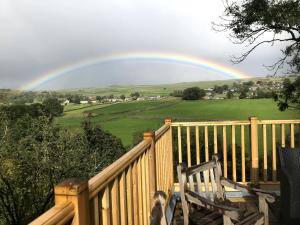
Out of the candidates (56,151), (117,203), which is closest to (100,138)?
(56,151)

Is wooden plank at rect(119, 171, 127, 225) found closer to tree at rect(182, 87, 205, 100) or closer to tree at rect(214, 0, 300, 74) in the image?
tree at rect(214, 0, 300, 74)

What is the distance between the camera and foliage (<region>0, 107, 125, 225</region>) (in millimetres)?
16750

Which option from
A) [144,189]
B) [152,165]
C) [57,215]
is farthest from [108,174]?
[152,165]

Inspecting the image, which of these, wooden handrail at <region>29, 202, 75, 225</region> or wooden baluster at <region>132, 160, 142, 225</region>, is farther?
wooden baluster at <region>132, 160, 142, 225</region>

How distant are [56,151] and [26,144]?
5.85 feet

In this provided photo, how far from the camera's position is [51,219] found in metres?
0.98

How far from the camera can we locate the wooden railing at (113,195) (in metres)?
1.15

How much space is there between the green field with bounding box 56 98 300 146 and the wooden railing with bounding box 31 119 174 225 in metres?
23.3

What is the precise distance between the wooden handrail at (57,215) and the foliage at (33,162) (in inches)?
588

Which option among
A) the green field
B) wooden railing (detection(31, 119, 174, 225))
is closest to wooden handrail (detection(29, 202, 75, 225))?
wooden railing (detection(31, 119, 174, 225))

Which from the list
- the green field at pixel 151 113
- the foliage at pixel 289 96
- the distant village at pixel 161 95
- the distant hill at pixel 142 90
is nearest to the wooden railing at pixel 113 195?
the foliage at pixel 289 96

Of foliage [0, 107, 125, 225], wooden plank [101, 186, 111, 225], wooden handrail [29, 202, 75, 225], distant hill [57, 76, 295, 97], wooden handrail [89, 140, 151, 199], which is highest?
wooden handrail [29, 202, 75, 225]

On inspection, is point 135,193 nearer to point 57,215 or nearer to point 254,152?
point 57,215

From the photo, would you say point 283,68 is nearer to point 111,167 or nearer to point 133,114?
point 111,167
